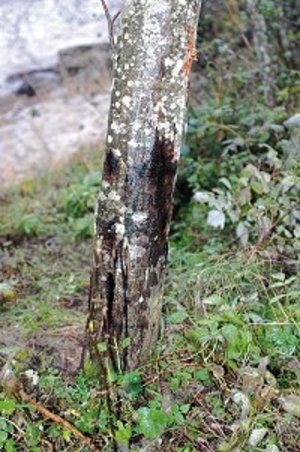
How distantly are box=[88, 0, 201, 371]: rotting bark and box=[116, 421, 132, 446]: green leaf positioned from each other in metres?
0.26

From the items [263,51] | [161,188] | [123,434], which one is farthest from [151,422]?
[263,51]

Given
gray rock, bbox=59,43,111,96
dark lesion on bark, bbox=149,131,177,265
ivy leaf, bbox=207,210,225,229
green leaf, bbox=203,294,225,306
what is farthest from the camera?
gray rock, bbox=59,43,111,96

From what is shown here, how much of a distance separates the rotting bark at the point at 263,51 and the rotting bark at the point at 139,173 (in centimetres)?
212

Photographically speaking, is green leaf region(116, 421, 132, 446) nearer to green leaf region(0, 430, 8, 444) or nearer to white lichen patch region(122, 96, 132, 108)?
green leaf region(0, 430, 8, 444)

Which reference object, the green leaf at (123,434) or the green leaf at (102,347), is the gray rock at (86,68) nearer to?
the green leaf at (102,347)

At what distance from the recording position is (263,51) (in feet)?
13.6

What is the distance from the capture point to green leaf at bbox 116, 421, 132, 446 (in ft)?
6.58

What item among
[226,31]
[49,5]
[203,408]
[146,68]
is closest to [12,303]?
[203,408]

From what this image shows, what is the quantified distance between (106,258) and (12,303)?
1.07m

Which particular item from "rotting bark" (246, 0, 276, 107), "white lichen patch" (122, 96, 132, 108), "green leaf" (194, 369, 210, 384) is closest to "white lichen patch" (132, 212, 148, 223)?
"white lichen patch" (122, 96, 132, 108)

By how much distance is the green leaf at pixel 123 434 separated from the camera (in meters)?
2.01

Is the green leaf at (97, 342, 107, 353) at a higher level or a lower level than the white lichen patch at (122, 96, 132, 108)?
lower

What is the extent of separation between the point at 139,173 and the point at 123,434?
2.96 ft

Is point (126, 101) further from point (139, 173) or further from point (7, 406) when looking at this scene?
point (7, 406)
